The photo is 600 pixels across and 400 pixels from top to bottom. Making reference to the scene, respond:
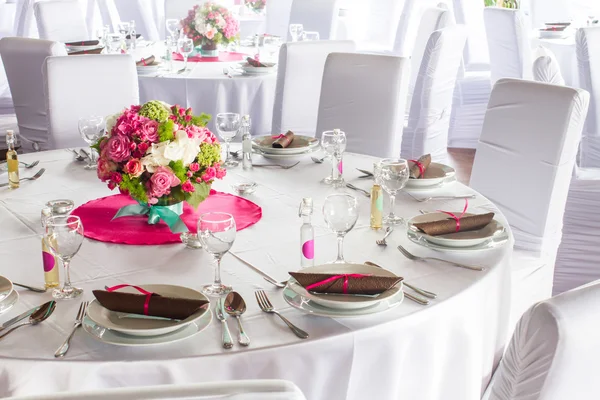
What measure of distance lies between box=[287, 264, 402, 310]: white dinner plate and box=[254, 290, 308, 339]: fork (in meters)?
0.06

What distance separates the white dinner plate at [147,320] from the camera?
142 centimetres

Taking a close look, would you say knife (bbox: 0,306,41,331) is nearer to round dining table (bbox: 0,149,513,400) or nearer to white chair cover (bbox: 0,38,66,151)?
round dining table (bbox: 0,149,513,400)

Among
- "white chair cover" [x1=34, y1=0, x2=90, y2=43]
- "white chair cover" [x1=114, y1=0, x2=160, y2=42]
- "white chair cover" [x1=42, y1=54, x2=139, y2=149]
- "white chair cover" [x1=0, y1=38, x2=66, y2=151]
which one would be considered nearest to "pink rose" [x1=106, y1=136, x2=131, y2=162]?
"white chair cover" [x1=42, y1=54, x2=139, y2=149]

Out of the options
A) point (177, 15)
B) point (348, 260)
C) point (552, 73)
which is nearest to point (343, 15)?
point (177, 15)

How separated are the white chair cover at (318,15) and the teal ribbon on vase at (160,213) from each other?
4463 millimetres

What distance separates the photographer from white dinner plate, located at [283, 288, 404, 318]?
1523 millimetres

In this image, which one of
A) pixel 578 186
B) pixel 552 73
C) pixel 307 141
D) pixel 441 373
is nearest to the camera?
pixel 441 373

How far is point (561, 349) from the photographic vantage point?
36.6 inches

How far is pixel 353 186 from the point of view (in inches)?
95.0

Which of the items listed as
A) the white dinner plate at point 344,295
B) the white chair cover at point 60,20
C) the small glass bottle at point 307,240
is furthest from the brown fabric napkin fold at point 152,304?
the white chair cover at point 60,20

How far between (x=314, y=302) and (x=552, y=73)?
6.56ft

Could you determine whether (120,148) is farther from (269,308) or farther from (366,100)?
(366,100)

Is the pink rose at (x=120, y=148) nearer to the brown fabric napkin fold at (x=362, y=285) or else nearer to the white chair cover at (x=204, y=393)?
the brown fabric napkin fold at (x=362, y=285)

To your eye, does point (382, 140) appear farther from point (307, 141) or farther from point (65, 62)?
point (65, 62)
